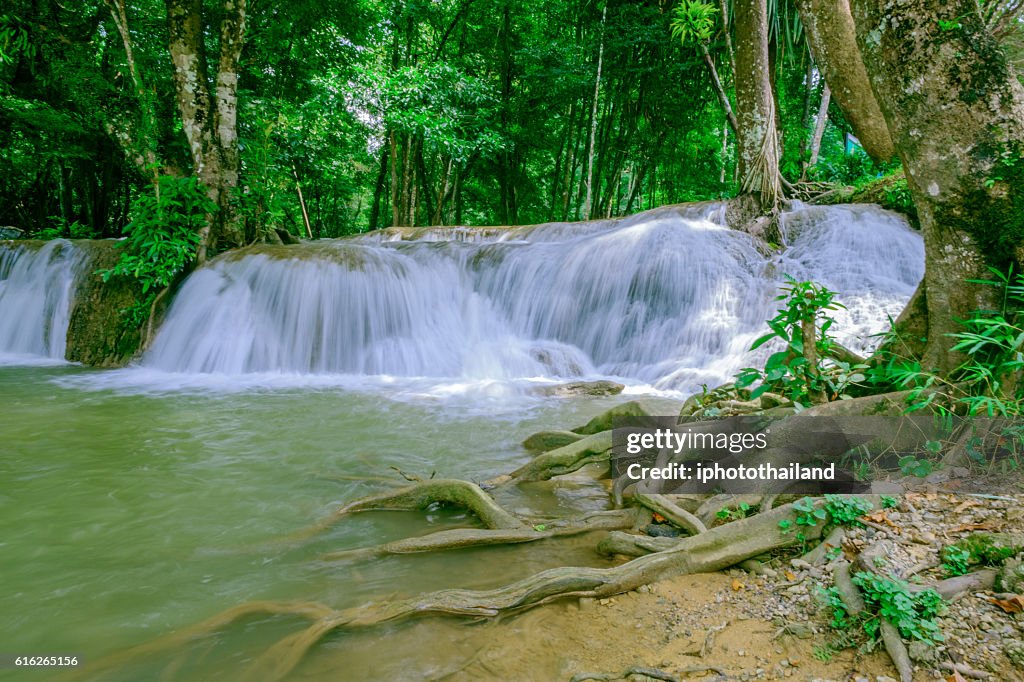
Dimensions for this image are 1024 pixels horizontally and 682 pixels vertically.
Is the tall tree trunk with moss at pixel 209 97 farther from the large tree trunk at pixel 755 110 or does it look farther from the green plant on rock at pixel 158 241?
the large tree trunk at pixel 755 110

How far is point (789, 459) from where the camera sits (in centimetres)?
249

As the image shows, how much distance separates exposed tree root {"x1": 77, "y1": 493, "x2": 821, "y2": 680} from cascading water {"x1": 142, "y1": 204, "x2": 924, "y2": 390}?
4.44m

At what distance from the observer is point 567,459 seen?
334cm

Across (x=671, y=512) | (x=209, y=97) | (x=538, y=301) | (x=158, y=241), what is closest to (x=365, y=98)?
(x=209, y=97)

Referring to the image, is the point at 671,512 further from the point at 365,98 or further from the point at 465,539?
the point at 365,98

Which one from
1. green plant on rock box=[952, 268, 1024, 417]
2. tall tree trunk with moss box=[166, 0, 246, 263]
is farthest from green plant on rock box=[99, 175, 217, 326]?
green plant on rock box=[952, 268, 1024, 417]

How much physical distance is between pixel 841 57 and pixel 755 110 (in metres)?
1.20

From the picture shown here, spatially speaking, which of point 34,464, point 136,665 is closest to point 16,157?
point 34,464

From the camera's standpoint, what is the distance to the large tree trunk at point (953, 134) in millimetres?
2359

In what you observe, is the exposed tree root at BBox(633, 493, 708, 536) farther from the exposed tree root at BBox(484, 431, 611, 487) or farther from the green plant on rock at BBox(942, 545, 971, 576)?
the green plant on rock at BBox(942, 545, 971, 576)

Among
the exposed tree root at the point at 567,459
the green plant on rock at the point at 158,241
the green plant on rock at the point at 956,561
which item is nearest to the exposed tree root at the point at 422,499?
the exposed tree root at the point at 567,459

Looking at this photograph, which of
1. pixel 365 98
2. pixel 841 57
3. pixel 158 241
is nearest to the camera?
pixel 841 57

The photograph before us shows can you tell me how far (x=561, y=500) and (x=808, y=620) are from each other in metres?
1.56

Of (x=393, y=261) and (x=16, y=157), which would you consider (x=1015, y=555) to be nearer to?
(x=393, y=261)
